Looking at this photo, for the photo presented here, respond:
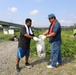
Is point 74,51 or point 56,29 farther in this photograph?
point 74,51

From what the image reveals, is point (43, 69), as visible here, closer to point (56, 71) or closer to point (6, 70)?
point (56, 71)

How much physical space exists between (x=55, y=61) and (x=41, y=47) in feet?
2.37

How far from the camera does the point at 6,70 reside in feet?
24.1

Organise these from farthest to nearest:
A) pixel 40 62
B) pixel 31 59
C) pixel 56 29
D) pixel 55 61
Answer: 1. pixel 31 59
2. pixel 40 62
3. pixel 55 61
4. pixel 56 29

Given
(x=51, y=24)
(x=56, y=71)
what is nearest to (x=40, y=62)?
(x=56, y=71)

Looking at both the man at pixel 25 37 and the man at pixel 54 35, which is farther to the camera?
the man at pixel 25 37

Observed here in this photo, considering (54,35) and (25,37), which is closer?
(54,35)

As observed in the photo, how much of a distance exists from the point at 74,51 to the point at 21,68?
138 inches

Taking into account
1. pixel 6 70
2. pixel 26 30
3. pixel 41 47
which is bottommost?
pixel 6 70

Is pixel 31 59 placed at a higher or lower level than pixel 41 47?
lower

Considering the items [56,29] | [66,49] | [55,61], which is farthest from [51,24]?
[66,49]

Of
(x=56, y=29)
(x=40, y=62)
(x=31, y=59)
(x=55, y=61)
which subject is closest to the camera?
(x=56, y=29)

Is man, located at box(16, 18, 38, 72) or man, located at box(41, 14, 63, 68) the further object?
man, located at box(16, 18, 38, 72)

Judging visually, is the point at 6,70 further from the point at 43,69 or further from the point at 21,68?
the point at 43,69
